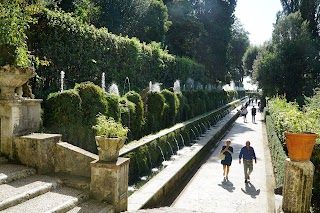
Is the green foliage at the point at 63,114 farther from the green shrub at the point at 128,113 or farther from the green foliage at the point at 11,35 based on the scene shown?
the green shrub at the point at 128,113

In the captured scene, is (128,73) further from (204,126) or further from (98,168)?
(98,168)

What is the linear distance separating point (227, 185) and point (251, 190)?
2.43 ft

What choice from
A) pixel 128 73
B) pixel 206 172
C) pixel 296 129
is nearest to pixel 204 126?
pixel 128 73

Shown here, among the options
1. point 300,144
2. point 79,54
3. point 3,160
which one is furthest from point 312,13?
point 3,160

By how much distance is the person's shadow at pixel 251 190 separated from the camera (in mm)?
8991

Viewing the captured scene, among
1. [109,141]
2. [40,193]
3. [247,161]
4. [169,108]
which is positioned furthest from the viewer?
[169,108]

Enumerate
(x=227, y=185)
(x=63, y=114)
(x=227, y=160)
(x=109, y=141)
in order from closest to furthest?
(x=109, y=141) < (x=63, y=114) < (x=227, y=185) < (x=227, y=160)

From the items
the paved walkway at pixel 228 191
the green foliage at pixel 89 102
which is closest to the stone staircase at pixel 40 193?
the paved walkway at pixel 228 191

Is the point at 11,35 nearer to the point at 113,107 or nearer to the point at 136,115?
the point at 113,107

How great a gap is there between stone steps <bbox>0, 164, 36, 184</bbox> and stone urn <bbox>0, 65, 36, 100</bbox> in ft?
4.27

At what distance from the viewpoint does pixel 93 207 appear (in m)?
5.35

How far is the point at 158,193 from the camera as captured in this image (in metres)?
7.60

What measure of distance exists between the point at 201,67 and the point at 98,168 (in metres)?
34.2

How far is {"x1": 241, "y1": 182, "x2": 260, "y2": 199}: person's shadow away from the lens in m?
8.99
